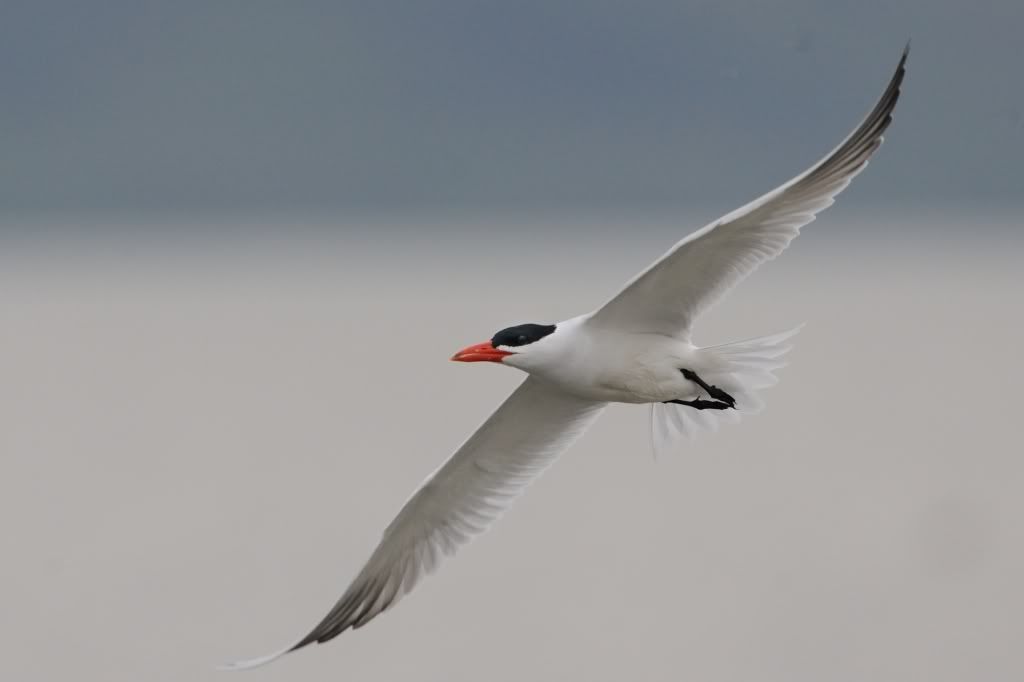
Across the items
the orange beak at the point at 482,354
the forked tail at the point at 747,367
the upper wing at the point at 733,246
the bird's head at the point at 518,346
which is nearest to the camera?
the upper wing at the point at 733,246

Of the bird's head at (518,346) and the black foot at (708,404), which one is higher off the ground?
the bird's head at (518,346)

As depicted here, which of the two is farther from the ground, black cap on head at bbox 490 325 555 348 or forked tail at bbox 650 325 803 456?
black cap on head at bbox 490 325 555 348

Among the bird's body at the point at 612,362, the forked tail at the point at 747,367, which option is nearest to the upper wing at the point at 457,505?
the bird's body at the point at 612,362

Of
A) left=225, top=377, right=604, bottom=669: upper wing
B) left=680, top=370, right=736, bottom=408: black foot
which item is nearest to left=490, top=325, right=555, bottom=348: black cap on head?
left=680, top=370, right=736, bottom=408: black foot

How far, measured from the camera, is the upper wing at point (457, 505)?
11.0 meters

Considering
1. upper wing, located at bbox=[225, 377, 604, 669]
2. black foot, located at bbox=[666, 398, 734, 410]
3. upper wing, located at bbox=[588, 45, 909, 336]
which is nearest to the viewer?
upper wing, located at bbox=[588, 45, 909, 336]

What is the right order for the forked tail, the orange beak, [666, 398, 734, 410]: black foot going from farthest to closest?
[666, 398, 734, 410]: black foot < the forked tail < the orange beak

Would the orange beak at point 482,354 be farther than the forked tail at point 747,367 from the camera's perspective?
No

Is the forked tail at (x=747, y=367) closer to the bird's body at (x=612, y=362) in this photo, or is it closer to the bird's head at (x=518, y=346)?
the bird's body at (x=612, y=362)

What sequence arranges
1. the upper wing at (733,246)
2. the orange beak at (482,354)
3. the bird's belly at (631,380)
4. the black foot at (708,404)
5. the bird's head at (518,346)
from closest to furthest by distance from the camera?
1. the upper wing at (733,246)
2. the orange beak at (482,354)
3. the bird's head at (518,346)
4. the bird's belly at (631,380)
5. the black foot at (708,404)

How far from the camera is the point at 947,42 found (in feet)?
89.4

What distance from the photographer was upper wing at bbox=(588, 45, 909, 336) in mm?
9398

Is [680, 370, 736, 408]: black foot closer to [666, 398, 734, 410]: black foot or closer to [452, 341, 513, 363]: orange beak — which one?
[666, 398, 734, 410]: black foot

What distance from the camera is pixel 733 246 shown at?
985 centimetres
